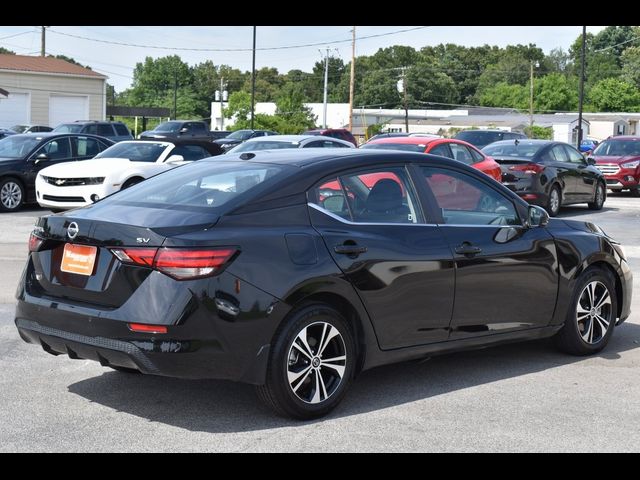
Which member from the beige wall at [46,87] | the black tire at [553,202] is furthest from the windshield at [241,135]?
the black tire at [553,202]

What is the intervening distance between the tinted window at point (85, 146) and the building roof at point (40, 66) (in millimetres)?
31886

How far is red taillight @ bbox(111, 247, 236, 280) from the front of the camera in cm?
509

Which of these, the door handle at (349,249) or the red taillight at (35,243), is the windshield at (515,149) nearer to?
the door handle at (349,249)

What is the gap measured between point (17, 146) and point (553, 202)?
11157 mm

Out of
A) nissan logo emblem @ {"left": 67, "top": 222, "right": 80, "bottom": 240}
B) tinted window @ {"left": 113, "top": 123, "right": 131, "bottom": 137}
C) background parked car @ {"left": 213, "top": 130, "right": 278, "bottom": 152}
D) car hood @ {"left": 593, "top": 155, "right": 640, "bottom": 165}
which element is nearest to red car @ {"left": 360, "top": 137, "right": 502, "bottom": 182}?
car hood @ {"left": 593, "top": 155, "right": 640, "bottom": 165}

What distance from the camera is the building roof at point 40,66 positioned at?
166 ft

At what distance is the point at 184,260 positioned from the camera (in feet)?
16.7

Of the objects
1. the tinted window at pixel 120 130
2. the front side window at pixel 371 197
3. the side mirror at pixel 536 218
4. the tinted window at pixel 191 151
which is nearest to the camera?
the front side window at pixel 371 197

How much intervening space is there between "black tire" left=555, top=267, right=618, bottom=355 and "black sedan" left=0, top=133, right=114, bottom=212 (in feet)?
46.6

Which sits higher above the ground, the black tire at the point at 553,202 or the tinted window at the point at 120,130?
the tinted window at the point at 120,130

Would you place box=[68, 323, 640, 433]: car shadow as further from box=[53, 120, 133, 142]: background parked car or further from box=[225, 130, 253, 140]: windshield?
box=[225, 130, 253, 140]: windshield

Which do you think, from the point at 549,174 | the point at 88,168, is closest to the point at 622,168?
the point at 549,174

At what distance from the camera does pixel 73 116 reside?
52.3 metres

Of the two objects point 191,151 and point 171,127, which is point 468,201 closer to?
point 191,151
